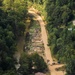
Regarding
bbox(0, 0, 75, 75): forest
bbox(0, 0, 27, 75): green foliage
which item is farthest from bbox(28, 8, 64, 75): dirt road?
bbox(0, 0, 27, 75): green foliage

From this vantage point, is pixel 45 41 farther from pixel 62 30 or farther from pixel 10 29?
pixel 10 29

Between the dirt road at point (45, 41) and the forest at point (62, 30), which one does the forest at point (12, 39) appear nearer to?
the dirt road at point (45, 41)

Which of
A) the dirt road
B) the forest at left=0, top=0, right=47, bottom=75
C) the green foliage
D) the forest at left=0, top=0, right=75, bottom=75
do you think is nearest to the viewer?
the forest at left=0, top=0, right=47, bottom=75

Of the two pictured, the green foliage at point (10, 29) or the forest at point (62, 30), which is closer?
the green foliage at point (10, 29)

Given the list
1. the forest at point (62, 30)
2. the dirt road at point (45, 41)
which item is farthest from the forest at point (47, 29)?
the dirt road at point (45, 41)

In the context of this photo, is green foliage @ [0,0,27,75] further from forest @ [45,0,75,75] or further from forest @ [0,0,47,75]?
forest @ [45,0,75,75]

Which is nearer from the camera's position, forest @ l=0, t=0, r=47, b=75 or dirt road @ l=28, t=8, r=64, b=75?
forest @ l=0, t=0, r=47, b=75

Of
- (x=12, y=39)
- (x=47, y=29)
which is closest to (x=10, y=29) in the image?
(x=12, y=39)

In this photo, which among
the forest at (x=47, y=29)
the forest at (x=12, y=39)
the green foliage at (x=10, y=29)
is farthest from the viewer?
the forest at (x=47, y=29)
